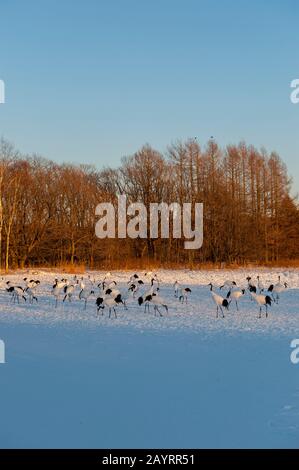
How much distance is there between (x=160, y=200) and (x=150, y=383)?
41974 millimetres

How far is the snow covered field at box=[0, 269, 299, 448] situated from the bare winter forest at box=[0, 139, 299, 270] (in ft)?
98.6

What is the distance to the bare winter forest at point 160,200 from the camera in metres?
44.9

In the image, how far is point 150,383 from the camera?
7.53 metres

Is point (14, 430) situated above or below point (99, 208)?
below

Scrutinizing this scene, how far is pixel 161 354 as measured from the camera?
9.42 meters

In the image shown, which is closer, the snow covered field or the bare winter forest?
the snow covered field

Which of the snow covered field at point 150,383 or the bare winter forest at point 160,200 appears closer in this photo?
the snow covered field at point 150,383

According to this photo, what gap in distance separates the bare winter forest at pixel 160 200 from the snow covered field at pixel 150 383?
30050mm

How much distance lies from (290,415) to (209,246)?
41.3 meters

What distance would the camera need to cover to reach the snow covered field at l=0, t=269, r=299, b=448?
5.73 metres

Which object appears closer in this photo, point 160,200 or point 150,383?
point 150,383

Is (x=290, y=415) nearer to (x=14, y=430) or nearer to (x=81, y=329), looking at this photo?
(x=14, y=430)

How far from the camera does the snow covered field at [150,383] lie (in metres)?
5.73

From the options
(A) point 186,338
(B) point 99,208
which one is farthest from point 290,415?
(B) point 99,208
